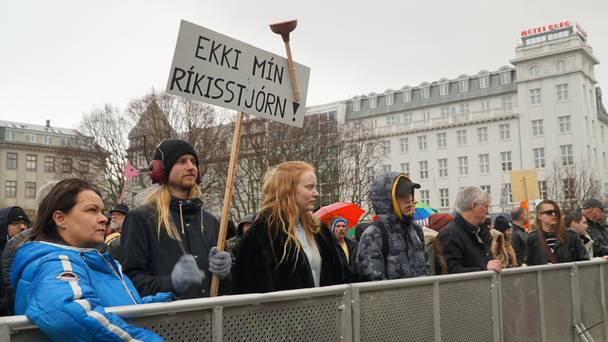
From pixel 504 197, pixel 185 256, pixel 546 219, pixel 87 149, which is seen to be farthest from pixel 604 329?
pixel 87 149

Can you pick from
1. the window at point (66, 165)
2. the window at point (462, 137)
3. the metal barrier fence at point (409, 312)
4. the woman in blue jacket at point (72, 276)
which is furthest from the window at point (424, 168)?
the woman in blue jacket at point (72, 276)

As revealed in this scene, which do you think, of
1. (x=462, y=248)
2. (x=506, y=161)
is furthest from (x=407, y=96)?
(x=462, y=248)

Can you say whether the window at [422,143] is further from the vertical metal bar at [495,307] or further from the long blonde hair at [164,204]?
the long blonde hair at [164,204]

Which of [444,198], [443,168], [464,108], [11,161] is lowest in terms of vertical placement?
[444,198]

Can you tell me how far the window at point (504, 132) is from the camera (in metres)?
67.7

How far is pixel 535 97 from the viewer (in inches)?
2581

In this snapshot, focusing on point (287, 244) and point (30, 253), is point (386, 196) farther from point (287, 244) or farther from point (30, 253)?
point (30, 253)

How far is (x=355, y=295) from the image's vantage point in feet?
11.4

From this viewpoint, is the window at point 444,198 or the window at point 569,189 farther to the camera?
the window at point 444,198

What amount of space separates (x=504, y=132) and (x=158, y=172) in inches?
2694

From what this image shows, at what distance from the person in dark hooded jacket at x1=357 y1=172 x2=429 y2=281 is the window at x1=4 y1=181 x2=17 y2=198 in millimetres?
81825

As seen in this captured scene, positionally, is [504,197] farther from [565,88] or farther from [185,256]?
[565,88]

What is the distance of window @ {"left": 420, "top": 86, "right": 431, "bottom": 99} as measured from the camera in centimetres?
7719

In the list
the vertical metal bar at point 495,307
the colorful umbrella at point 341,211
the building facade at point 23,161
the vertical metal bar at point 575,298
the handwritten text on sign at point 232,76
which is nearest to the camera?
the handwritten text on sign at point 232,76
